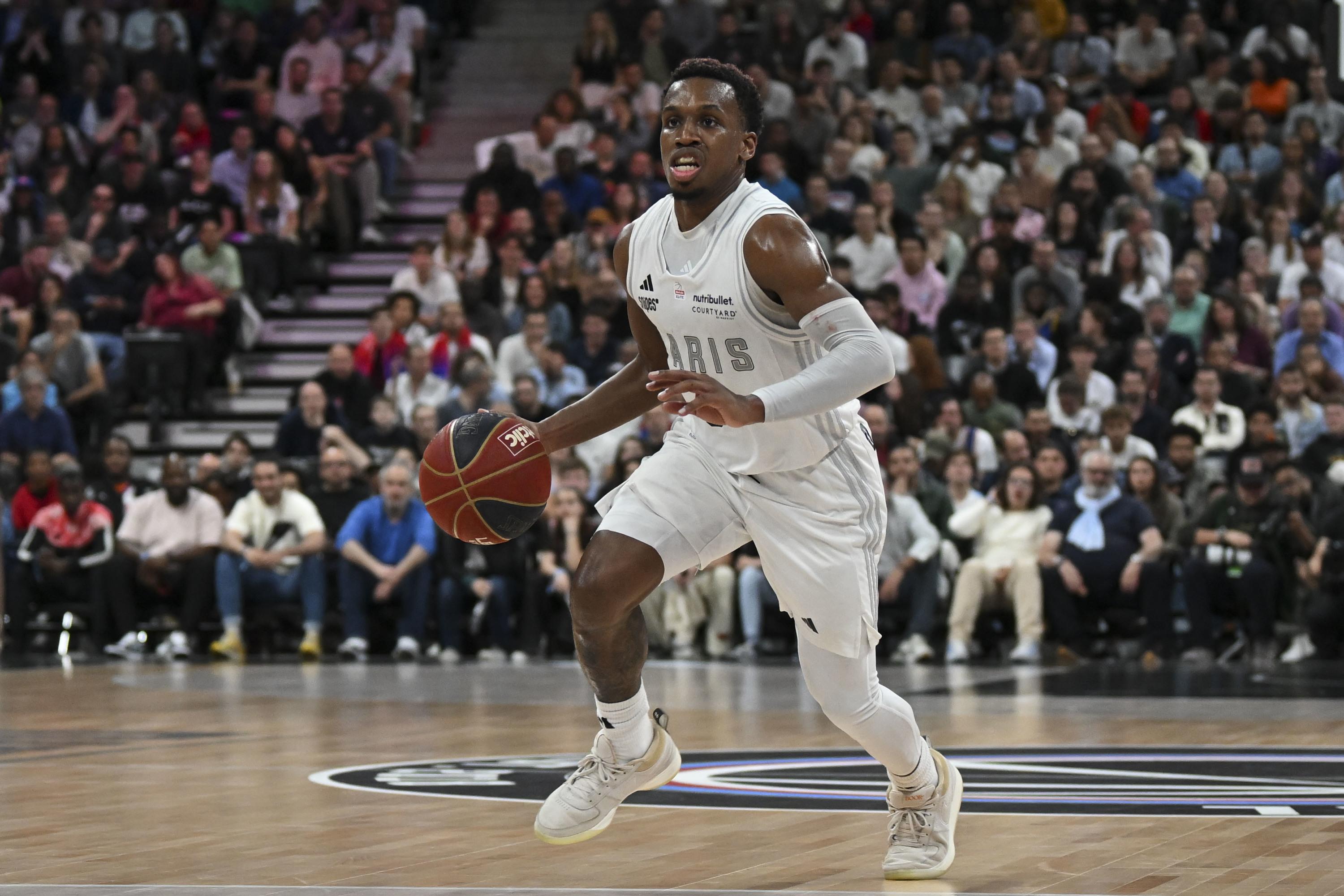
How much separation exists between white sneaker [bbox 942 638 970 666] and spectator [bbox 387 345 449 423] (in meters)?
3.98

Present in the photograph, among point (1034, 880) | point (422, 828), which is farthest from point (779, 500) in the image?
point (422, 828)

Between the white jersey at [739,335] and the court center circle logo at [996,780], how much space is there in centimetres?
133

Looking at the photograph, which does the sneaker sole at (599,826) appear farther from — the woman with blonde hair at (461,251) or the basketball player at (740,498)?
the woman with blonde hair at (461,251)

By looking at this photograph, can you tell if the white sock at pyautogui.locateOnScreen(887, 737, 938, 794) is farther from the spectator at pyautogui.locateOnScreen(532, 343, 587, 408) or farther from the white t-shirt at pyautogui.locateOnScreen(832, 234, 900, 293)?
the white t-shirt at pyautogui.locateOnScreen(832, 234, 900, 293)

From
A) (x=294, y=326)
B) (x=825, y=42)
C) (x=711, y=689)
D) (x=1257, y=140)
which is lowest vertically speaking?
(x=711, y=689)

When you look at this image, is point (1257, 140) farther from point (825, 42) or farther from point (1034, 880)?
point (1034, 880)

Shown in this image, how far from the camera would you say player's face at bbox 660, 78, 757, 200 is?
460 cm

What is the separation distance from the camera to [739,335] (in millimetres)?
4574

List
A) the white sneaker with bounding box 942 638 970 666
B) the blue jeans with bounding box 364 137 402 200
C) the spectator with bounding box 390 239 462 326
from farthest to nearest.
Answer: the blue jeans with bounding box 364 137 402 200, the spectator with bounding box 390 239 462 326, the white sneaker with bounding box 942 638 970 666

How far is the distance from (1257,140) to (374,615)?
7.65 m

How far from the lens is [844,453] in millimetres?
4688

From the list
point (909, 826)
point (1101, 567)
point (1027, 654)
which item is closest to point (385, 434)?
point (1027, 654)

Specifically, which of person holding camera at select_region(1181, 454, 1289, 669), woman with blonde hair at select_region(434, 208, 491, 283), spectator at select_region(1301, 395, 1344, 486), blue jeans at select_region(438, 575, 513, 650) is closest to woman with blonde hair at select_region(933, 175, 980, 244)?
woman with blonde hair at select_region(434, 208, 491, 283)

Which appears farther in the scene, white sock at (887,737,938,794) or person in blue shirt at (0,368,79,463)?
person in blue shirt at (0,368,79,463)
